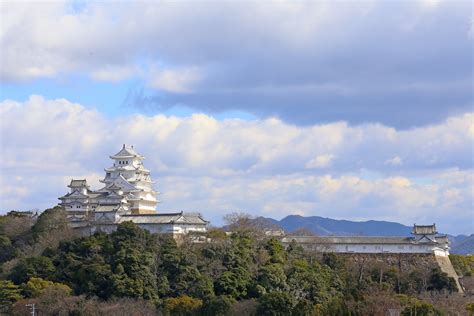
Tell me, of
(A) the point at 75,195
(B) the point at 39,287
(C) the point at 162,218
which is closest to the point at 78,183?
(A) the point at 75,195

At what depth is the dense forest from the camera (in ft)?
154

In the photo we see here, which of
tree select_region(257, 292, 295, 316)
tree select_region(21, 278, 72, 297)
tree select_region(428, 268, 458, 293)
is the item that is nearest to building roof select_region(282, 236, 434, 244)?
tree select_region(428, 268, 458, 293)

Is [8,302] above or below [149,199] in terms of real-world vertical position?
below

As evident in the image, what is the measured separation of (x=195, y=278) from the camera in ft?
166

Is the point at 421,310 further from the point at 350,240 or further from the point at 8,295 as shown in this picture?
the point at 8,295

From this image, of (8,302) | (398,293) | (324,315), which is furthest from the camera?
(398,293)

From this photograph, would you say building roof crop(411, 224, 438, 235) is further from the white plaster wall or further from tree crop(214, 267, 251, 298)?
tree crop(214, 267, 251, 298)

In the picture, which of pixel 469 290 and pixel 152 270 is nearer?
pixel 152 270

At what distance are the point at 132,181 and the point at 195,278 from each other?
1441cm

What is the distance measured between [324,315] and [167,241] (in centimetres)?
1127

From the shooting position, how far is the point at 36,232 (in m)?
55.8

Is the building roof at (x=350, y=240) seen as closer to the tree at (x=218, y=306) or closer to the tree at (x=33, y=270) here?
the tree at (x=218, y=306)

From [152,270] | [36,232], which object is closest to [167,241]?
[152,270]

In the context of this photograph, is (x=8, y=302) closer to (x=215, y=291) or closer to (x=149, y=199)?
(x=215, y=291)
